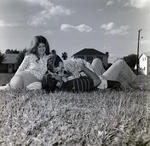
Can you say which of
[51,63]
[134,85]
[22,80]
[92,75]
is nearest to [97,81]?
[92,75]

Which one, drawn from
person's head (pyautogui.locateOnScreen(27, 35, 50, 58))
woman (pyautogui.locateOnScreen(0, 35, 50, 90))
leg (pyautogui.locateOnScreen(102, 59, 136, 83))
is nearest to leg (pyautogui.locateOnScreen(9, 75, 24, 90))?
woman (pyautogui.locateOnScreen(0, 35, 50, 90))

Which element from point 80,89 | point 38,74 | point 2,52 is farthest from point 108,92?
point 2,52

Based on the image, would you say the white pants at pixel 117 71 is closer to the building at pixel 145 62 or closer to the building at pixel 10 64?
the building at pixel 145 62

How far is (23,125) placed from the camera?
5.65 ft

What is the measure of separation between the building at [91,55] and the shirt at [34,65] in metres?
0.27

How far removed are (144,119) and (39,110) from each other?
2.47 feet

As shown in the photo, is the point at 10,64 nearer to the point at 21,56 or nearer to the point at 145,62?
the point at 21,56

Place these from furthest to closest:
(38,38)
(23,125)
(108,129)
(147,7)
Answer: (38,38), (147,7), (23,125), (108,129)

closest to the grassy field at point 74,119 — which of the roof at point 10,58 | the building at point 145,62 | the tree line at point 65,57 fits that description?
the building at point 145,62

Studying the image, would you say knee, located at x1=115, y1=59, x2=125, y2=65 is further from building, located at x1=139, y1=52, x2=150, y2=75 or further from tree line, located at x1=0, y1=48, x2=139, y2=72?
building, located at x1=139, y1=52, x2=150, y2=75

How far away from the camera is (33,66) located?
208cm

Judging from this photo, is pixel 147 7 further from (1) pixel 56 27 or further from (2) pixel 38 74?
(2) pixel 38 74

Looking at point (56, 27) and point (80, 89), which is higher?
point (56, 27)

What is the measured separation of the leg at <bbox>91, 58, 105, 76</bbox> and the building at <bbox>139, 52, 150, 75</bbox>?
326mm
